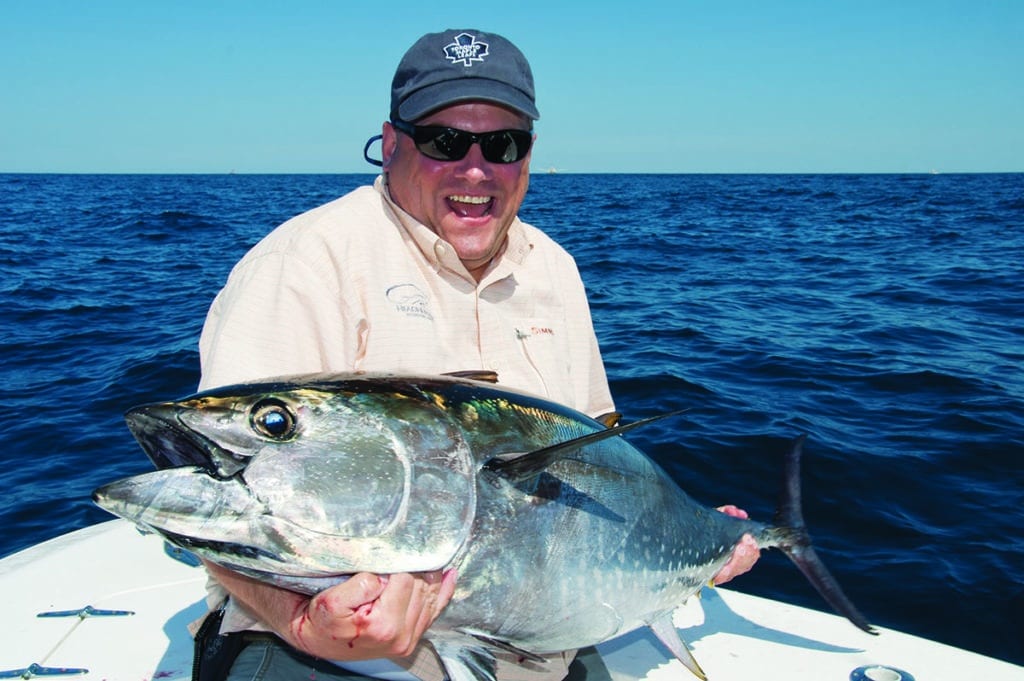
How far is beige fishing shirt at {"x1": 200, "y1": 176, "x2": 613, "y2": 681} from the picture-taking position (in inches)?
96.3

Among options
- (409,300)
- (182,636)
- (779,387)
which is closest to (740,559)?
(409,300)

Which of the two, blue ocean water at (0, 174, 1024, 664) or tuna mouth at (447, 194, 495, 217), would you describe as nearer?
tuna mouth at (447, 194, 495, 217)

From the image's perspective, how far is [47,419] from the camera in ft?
25.6

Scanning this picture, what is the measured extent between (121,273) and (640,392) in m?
13.5

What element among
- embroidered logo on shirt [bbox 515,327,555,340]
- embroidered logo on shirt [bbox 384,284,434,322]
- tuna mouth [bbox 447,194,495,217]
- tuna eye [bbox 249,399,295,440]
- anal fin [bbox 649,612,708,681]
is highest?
tuna mouth [bbox 447,194,495,217]

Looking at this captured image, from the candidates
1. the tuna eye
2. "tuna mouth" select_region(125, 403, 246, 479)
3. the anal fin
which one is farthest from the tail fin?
"tuna mouth" select_region(125, 403, 246, 479)

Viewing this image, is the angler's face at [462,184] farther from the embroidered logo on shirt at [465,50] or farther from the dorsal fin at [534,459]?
the dorsal fin at [534,459]

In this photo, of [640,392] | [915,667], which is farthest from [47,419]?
[915,667]

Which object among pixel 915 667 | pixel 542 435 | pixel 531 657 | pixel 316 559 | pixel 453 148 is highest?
pixel 453 148

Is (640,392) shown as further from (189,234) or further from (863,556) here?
(189,234)

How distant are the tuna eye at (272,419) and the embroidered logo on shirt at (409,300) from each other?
1072 millimetres

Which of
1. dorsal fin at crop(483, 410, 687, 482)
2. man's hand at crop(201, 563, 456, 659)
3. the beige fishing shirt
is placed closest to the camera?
man's hand at crop(201, 563, 456, 659)

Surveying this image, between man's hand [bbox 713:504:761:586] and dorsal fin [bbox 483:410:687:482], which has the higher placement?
dorsal fin [bbox 483:410:687:482]

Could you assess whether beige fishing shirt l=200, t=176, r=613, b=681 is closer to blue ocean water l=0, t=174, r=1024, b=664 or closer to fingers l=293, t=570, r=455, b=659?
fingers l=293, t=570, r=455, b=659
